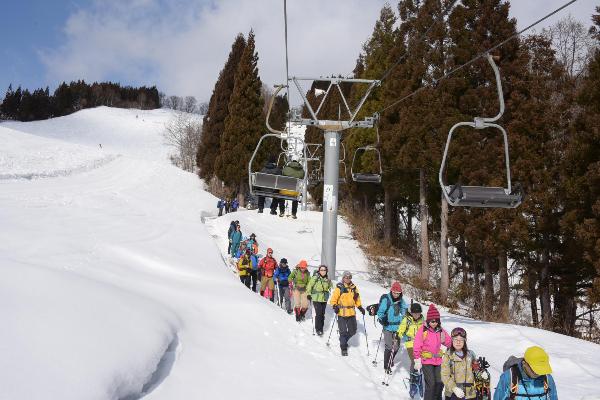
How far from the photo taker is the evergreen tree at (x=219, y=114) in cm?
3603

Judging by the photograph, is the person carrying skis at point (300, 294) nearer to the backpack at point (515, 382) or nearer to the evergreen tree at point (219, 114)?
the backpack at point (515, 382)

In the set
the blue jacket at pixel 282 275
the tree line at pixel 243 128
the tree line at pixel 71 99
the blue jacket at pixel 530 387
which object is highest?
the tree line at pixel 71 99

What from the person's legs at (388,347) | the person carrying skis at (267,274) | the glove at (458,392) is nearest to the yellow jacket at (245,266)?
the person carrying skis at (267,274)

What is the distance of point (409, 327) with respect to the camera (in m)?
6.17

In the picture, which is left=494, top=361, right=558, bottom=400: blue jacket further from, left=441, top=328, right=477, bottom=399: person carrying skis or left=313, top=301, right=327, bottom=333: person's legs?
left=313, top=301, right=327, bottom=333: person's legs

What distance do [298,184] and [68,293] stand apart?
7106 millimetres

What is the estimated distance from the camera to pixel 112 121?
299 feet

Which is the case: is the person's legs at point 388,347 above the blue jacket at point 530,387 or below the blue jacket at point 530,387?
below

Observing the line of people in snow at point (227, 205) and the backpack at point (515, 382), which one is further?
the line of people in snow at point (227, 205)

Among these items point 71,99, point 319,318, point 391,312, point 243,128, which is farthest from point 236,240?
point 71,99

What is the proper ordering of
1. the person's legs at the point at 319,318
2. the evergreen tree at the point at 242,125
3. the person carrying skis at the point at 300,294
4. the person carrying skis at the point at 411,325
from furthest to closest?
the evergreen tree at the point at 242,125, the person carrying skis at the point at 300,294, the person's legs at the point at 319,318, the person carrying skis at the point at 411,325

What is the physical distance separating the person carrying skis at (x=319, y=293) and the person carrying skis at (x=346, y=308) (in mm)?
886

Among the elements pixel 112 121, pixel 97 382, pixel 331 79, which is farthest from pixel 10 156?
pixel 112 121

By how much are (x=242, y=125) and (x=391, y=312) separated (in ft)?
78.7
